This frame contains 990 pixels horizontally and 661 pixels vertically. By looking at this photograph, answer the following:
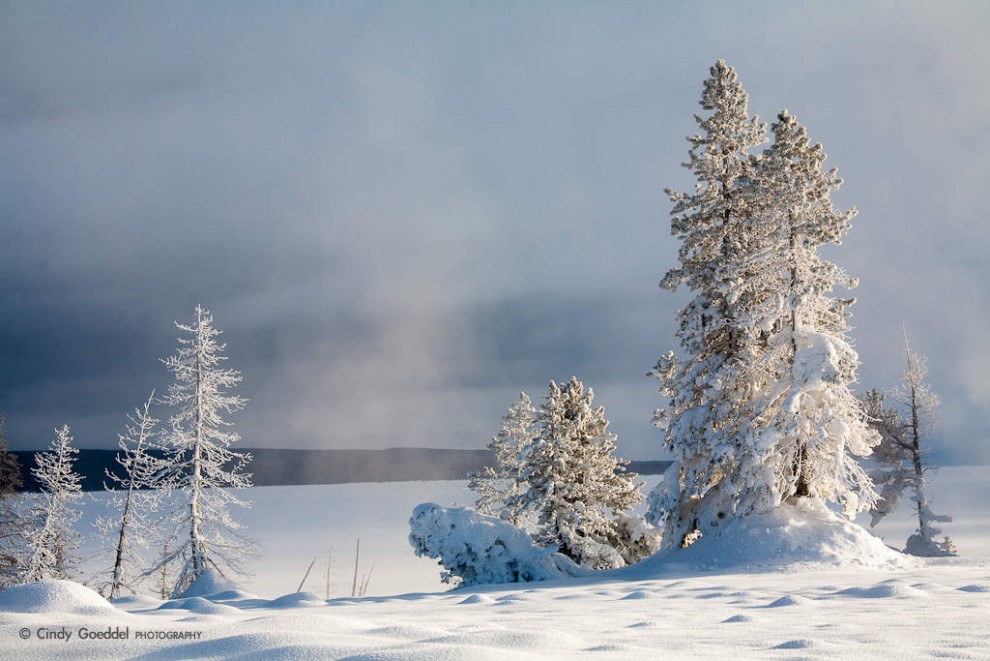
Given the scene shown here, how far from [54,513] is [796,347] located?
1222 inches

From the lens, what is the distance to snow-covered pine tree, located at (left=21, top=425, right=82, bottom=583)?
30234 millimetres

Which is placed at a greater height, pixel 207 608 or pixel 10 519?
pixel 207 608

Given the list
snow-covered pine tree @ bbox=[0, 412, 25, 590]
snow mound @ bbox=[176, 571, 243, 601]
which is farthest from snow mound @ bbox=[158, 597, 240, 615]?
snow-covered pine tree @ bbox=[0, 412, 25, 590]

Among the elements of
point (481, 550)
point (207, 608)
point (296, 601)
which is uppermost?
point (207, 608)

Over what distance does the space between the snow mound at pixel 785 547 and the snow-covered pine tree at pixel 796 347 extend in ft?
2.19

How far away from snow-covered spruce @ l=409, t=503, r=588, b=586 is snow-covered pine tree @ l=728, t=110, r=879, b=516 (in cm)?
636

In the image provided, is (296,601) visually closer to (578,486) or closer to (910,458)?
(578,486)

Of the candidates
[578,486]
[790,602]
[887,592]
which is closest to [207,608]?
[790,602]

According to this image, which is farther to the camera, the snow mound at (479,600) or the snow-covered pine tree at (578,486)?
the snow-covered pine tree at (578,486)

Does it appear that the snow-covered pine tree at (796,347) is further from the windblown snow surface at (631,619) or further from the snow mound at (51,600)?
the snow mound at (51,600)

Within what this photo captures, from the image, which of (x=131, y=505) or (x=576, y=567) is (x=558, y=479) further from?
(x=131, y=505)

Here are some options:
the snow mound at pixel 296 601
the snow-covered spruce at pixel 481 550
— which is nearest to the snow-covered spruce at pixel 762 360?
the snow-covered spruce at pixel 481 550

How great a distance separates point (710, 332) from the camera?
75.1ft

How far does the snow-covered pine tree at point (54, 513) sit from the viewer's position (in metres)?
30.2
